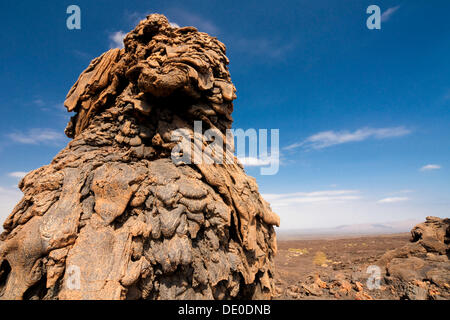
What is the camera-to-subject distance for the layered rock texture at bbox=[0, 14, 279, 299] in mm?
7242

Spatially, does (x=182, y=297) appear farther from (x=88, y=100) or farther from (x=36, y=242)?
(x=88, y=100)

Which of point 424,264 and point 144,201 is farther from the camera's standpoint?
point 424,264

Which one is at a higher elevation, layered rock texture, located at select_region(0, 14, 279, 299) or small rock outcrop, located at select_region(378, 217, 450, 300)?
layered rock texture, located at select_region(0, 14, 279, 299)

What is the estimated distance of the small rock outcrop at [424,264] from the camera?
17.4 metres

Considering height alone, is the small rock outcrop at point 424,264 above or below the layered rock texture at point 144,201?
below

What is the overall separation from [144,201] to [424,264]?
2861 cm

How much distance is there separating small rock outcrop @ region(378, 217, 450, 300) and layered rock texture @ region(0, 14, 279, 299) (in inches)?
593

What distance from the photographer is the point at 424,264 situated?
20641mm

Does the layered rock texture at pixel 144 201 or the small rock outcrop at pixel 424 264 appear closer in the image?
the layered rock texture at pixel 144 201

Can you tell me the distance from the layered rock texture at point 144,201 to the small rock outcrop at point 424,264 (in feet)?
49.4

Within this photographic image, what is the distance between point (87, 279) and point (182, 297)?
3.79 metres

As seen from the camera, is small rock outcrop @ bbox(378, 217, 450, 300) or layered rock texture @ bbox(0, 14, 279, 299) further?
small rock outcrop @ bbox(378, 217, 450, 300)

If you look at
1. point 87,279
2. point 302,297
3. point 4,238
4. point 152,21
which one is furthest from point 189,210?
point 302,297
